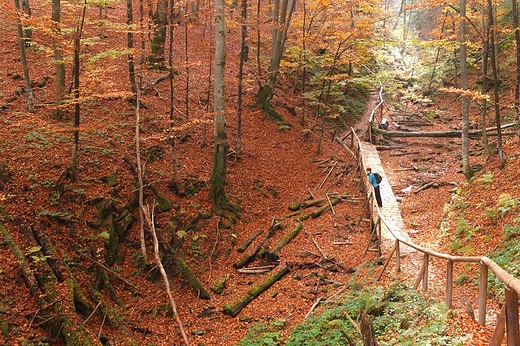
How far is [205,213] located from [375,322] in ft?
22.5

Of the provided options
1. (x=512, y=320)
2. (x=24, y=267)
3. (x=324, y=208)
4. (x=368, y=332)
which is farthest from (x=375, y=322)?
(x=324, y=208)

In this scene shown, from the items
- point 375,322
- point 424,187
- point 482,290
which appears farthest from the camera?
point 424,187

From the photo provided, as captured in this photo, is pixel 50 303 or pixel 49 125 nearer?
pixel 50 303

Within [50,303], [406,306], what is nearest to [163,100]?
[50,303]

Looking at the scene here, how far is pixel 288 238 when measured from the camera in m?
12.4

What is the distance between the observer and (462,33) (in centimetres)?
1273

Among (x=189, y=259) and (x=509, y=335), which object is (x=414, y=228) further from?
(x=509, y=335)

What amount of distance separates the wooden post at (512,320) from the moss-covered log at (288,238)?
8.61 m

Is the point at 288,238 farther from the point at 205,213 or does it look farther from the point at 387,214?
the point at 387,214

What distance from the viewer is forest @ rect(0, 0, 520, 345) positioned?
7445 millimetres

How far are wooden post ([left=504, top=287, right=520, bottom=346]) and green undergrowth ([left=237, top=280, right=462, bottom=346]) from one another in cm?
178

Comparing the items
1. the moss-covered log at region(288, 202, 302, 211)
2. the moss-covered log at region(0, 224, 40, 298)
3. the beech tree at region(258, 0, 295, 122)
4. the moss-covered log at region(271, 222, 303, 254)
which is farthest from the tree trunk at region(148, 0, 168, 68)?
the moss-covered log at region(0, 224, 40, 298)

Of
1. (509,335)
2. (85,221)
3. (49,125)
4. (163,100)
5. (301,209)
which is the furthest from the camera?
(163,100)

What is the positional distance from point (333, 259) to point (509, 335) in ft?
25.6
